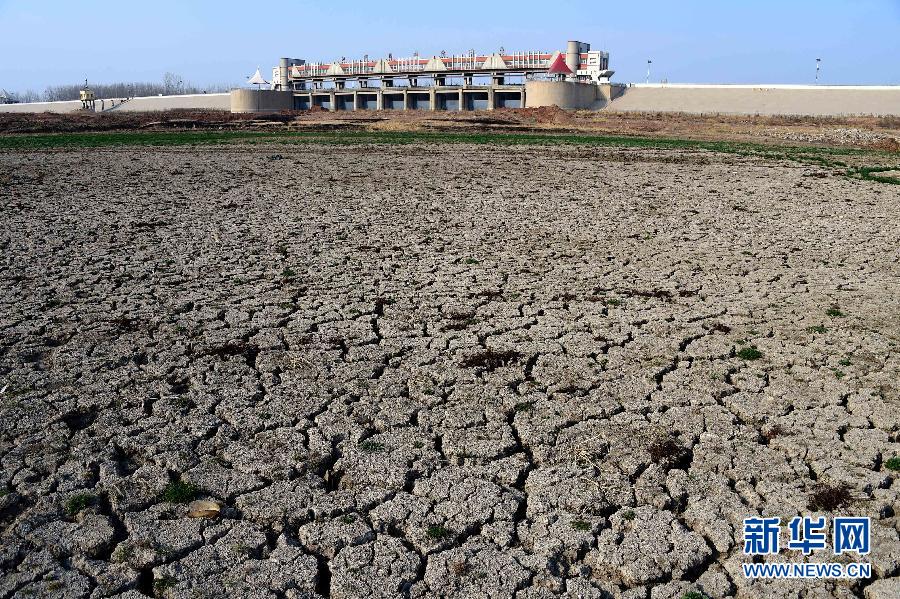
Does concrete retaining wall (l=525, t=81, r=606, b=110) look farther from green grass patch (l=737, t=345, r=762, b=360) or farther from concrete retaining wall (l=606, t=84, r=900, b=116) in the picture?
green grass patch (l=737, t=345, r=762, b=360)

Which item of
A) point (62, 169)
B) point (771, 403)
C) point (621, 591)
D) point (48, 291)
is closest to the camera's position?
point (621, 591)

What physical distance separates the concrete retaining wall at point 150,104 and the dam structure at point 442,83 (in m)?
6.87

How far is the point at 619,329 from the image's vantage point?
21.6 ft

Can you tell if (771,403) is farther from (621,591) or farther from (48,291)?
(48,291)

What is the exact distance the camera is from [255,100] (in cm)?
8444

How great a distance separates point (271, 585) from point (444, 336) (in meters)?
3.29

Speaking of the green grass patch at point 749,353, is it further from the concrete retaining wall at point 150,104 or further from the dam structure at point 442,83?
the concrete retaining wall at point 150,104

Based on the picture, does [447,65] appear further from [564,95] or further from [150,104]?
[150,104]

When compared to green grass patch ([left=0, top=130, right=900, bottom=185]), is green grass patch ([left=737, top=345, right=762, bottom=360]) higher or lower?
lower

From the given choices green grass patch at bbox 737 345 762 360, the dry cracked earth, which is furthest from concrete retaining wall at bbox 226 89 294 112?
green grass patch at bbox 737 345 762 360

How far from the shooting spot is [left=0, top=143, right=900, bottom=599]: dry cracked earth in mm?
3529

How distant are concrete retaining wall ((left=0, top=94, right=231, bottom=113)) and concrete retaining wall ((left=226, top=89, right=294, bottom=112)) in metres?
4.62

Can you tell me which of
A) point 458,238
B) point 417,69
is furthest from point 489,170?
point 417,69

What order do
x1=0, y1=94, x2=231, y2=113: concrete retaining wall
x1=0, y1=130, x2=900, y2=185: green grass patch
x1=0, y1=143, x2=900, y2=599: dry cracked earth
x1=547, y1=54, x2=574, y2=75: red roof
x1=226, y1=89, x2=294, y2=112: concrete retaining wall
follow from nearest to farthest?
x1=0, y1=143, x2=900, y2=599: dry cracked earth → x1=0, y1=130, x2=900, y2=185: green grass patch → x1=547, y1=54, x2=574, y2=75: red roof → x1=226, y1=89, x2=294, y2=112: concrete retaining wall → x1=0, y1=94, x2=231, y2=113: concrete retaining wall
